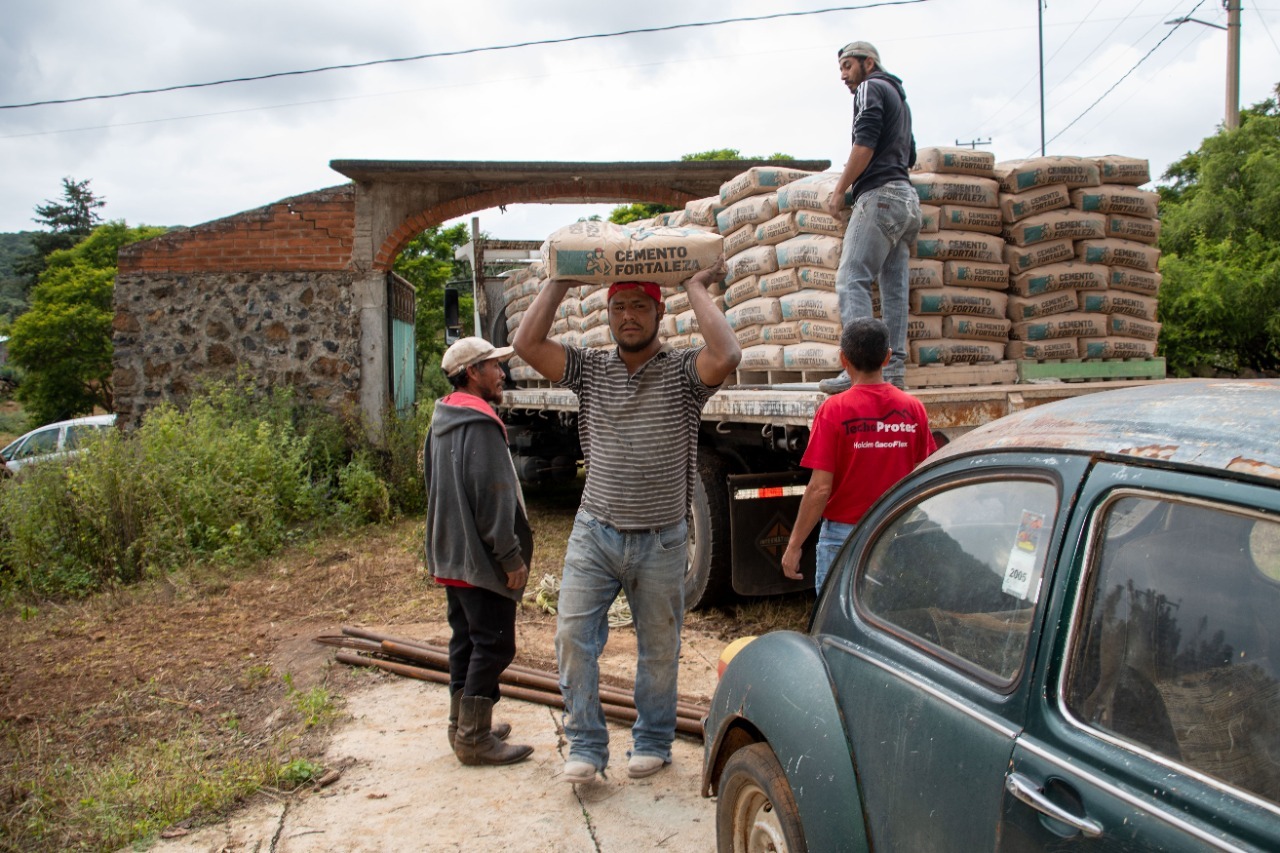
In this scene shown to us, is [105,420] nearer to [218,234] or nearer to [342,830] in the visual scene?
[218,234]

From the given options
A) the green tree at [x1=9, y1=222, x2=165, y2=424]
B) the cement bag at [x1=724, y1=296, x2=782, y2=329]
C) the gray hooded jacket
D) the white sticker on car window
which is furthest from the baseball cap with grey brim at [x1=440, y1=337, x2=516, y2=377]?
the green tree at [x1=9, y1=222, x2=165, y2=424]

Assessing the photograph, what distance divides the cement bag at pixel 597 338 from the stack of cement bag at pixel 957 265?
2.95 m

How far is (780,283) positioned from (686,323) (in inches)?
46.3

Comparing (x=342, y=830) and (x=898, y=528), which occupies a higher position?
(x=898, y=528)

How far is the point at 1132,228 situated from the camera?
5.81 metres

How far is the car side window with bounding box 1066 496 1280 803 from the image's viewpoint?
1.36 meters

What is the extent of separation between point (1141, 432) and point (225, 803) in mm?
3505

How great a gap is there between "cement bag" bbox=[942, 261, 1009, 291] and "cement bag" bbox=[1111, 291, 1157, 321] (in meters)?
0.78

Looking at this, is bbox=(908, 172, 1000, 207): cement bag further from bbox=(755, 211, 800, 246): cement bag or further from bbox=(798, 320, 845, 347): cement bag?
bbox=(798, 320, 845, 347): cement bag

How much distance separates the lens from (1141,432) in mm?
1633

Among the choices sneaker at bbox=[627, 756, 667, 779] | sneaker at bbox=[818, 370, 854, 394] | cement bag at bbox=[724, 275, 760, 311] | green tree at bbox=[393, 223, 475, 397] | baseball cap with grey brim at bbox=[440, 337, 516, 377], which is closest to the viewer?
sneaker at bbox=[627, 756, 667, 779]

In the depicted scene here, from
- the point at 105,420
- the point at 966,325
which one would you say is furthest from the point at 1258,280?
the point at 105,420

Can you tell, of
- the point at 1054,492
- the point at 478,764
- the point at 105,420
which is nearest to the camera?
the point at 1054,492

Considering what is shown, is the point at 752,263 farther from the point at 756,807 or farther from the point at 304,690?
the point at 756,807
